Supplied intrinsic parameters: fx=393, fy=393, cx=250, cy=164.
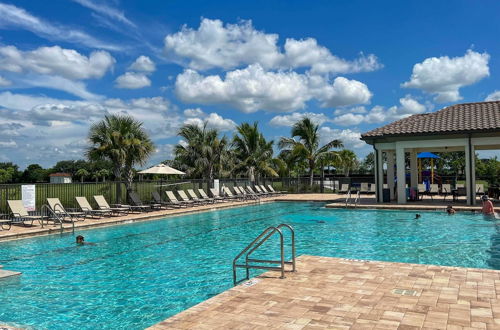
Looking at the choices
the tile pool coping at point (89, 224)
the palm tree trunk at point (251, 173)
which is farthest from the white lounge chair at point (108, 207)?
the palm tree trunk at point (251, 173)

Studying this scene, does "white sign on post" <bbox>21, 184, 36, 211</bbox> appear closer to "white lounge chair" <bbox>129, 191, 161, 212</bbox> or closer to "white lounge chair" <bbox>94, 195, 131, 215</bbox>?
"white lounge chair" <bbox>94, 195, 131, 215</bbox>

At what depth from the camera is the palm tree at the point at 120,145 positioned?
17906 mm

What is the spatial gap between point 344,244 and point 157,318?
20.2ft

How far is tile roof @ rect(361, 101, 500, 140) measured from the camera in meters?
17.5

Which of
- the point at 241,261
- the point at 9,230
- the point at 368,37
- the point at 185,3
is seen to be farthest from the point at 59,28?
the point at 368,37

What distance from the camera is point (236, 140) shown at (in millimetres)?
29359

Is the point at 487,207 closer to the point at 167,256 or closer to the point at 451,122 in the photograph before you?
the point at 451,122

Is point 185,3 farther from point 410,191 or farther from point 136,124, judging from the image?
point 410,191

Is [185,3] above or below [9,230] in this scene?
above

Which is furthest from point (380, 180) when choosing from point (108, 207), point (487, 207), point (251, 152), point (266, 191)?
point (108, 207)

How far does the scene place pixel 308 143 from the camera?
95.0 ft

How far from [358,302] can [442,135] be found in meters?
15.8

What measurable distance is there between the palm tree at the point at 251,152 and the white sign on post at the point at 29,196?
1632 centimetres

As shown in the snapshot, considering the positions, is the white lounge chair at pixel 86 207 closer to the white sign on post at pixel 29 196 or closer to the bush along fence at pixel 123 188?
the bush along fence at pixel 123 188
